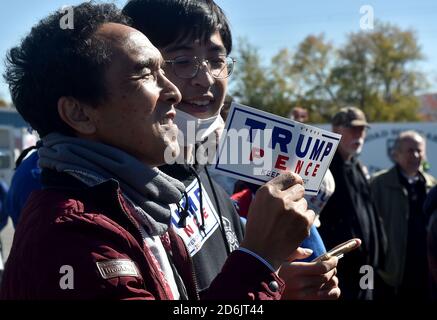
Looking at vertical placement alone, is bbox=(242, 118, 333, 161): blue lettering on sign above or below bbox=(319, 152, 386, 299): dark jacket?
above

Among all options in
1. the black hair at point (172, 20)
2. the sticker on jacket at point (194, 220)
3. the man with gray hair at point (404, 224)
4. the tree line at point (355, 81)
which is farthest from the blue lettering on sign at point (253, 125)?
the tree line at point (355, 81)

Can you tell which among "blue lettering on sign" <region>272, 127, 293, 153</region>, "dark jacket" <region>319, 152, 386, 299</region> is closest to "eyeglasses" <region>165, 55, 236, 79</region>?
"blue lettering on sign" <region>272, 127, 293, 153</region>

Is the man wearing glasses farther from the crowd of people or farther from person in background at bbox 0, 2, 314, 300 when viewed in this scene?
person in background at bbox 0, 2, 314, 300

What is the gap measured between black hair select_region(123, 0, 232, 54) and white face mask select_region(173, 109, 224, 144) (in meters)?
0.27

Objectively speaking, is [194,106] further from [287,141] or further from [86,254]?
[86,254]

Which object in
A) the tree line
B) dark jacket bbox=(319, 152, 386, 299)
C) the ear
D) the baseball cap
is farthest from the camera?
the tree line

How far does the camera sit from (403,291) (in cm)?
546

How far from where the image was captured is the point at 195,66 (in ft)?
7.06

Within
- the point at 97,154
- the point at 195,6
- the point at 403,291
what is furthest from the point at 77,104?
the point at 403,291

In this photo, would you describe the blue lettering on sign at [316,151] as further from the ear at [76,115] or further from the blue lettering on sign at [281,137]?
the ear at [76,115]

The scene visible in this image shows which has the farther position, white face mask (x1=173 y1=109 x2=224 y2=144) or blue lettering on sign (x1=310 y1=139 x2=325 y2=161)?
white face mask (x1=173 y1=109 x2=224 y2=144)

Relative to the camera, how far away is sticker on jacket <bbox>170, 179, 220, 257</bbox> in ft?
6.18

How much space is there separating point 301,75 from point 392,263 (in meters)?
36.0
